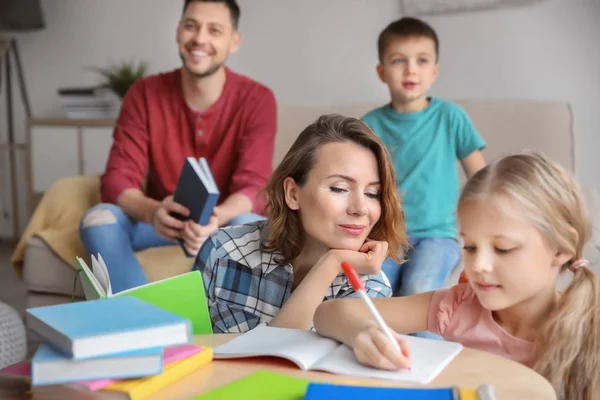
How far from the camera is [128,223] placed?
2.30 meters

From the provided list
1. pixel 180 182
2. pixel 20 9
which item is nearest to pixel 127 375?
pixel 180 182

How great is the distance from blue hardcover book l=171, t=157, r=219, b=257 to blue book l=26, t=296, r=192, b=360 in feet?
3.13

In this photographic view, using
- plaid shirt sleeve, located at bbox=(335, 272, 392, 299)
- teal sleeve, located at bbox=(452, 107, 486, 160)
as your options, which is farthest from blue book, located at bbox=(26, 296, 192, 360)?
teal sleeve, located at bbox=(452, 107, 486, 160)

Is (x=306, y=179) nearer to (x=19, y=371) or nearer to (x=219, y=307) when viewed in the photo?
(x=219, y=307)

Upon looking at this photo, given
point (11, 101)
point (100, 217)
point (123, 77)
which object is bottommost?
point (11, 101)

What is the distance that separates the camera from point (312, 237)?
1471mm

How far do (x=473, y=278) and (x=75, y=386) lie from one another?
1.76 feet

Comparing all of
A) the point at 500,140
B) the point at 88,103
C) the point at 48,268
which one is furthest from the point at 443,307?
the point at 88,103

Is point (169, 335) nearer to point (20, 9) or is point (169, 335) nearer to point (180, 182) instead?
point (180, 182)

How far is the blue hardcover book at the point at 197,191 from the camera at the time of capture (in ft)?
5.91

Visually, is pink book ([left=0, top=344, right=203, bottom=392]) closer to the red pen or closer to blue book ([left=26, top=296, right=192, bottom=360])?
blue book ([left=26, top=296, right=192, bottom=360])

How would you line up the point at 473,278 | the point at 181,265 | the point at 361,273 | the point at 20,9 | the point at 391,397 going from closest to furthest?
1. the point at 391,397
2. the point at 473,278
3. the point at 361,273
4. the point at 181,265
5. the point at 20,9

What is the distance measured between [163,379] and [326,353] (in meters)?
0.21

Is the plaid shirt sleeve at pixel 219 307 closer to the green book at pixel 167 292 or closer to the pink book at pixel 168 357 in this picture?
the green book at pixel 167 292
